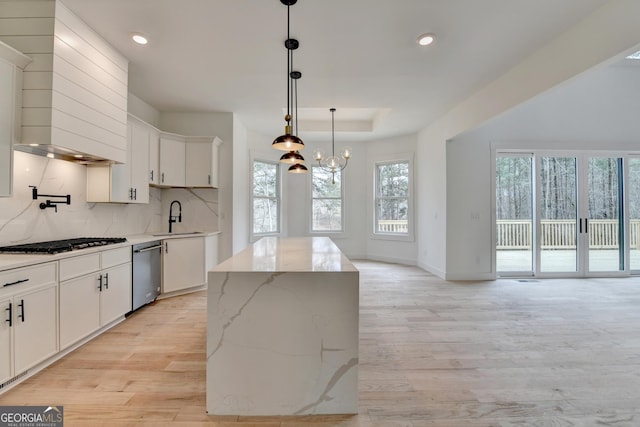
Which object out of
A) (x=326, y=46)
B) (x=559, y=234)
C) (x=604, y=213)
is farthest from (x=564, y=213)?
(x=326, y=46)

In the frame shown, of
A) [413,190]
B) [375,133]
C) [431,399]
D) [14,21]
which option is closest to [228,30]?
[14,21]

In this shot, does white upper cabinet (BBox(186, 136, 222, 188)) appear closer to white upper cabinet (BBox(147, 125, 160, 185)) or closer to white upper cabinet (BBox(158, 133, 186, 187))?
white upper cabinet (BBox(158, 133, 186, 187))

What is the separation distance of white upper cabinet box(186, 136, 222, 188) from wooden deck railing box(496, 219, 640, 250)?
4.94 metres

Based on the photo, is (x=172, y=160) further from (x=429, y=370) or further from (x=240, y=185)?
(x=429, y=370)

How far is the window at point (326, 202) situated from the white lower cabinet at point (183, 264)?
3.18 m

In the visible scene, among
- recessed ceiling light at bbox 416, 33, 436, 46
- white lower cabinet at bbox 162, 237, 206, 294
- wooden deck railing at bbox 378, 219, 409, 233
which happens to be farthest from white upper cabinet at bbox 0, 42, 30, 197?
wooden deck railing at bbox 378, 219, 409, 233

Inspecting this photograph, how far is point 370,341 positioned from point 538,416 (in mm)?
1276

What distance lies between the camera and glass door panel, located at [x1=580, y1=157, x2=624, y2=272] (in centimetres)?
504

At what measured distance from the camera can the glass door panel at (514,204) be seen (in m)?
5.07

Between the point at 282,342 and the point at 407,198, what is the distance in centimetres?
524

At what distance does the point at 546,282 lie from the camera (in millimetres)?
4809

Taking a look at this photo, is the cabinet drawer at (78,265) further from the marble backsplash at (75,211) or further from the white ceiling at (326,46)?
the white ceiling at (326,46)

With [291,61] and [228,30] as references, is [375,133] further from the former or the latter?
[228,30]

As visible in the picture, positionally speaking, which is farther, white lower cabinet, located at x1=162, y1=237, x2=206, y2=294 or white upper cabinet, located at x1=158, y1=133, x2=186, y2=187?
white upper cabinet, located at x1=158, y1=133, x2=186, y2=187
